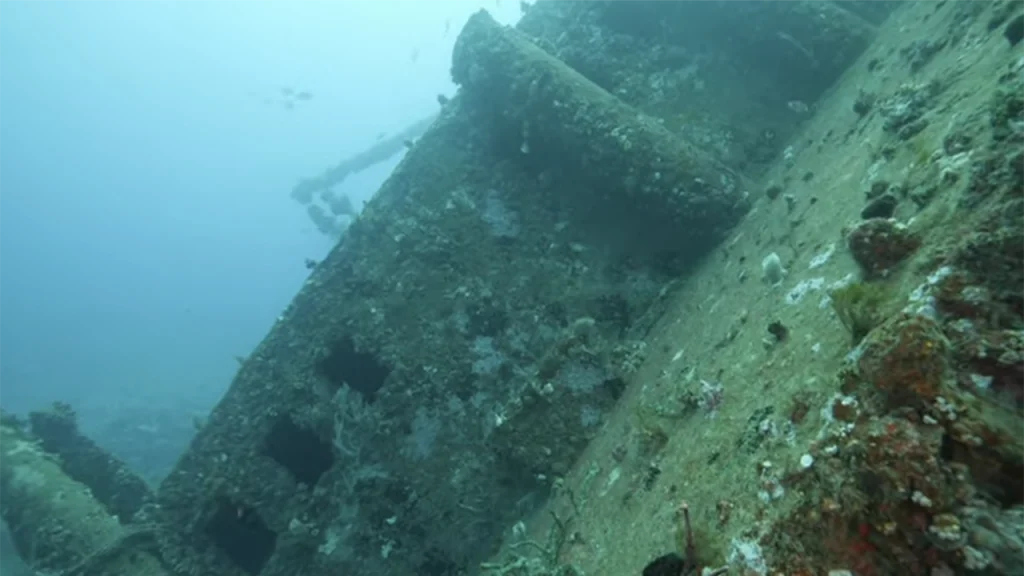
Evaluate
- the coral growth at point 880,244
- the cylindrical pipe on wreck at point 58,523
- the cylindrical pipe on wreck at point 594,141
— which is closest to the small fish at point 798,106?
the cylindrical pipe on wreck at point 594,141

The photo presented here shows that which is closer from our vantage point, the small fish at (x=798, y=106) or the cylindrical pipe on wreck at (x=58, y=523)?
the cylindrical pipe on wreck at (x=58, y=523)

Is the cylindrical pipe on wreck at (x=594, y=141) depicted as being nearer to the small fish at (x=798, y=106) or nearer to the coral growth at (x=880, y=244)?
the small fish at (x=798, y=106)

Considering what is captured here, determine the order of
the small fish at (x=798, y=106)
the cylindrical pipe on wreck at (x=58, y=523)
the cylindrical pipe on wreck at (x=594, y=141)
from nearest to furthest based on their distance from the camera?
the cylindrical pipe on wreck at (x=594, y=141), the cylindrical pipe on wreck at (x=58, y=523), the small fish at (x=798, y=106)

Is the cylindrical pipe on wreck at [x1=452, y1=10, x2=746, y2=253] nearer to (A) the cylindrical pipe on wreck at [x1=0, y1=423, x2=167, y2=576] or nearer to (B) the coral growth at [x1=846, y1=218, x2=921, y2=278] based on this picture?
(B) the coral growth at [x1=846, y1=218, x2=921, y2=278]

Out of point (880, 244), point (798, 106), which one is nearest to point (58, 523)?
point (880, 244)

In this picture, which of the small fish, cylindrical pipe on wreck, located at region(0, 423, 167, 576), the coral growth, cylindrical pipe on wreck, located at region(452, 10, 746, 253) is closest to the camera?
the coral growth

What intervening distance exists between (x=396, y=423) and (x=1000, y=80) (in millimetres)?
8570

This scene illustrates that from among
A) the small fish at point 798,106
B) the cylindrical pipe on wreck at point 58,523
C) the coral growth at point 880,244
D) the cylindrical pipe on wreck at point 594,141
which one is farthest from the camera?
the small fish at point 798,106

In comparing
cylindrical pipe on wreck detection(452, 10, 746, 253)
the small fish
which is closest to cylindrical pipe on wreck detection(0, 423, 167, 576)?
cylindrical pipe on wreck detection(452, 10, 746, 253)

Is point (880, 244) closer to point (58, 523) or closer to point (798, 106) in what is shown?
point (798, 106)

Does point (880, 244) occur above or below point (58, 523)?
above

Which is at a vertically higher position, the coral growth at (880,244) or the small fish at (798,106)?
the small fish at (798,106)

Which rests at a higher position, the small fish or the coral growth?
the small fish

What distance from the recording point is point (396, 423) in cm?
955
